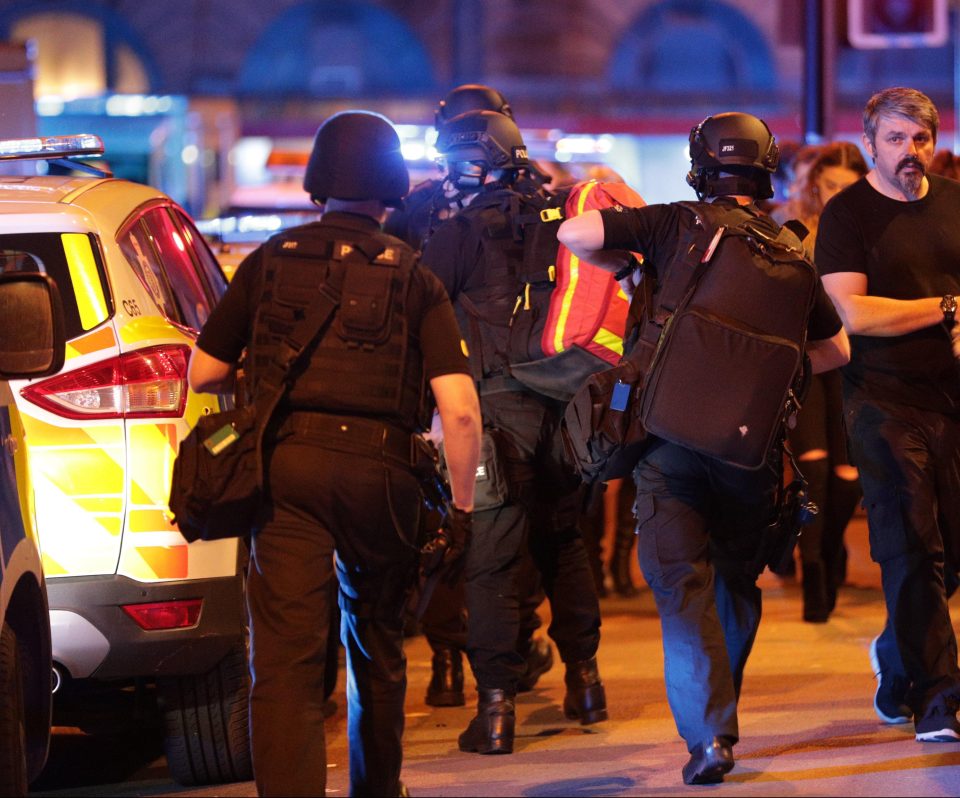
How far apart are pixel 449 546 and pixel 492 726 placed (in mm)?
1584

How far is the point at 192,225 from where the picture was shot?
6977 millimetres

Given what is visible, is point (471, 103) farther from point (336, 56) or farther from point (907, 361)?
point (336, 56)

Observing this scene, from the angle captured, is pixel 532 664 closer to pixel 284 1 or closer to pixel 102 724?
pixel 102 724

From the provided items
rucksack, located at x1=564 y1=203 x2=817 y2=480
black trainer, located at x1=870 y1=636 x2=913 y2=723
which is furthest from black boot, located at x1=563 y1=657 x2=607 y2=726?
rucksack, located at x1=564 y1=203 x2=817 y2=480

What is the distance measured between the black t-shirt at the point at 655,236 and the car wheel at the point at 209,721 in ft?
5.45

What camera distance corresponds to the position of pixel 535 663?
7348 mm

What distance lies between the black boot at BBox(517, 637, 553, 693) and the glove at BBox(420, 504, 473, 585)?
2.34m

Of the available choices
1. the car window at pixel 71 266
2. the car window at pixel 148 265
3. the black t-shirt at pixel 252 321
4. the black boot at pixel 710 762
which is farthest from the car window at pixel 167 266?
the black boot at pixel 710 762

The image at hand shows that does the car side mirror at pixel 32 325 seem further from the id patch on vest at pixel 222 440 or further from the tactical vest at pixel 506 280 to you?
the tactical vest at pixel 506 280

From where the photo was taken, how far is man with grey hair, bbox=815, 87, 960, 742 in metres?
5.99

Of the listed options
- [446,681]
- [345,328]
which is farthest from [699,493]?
[446,681]

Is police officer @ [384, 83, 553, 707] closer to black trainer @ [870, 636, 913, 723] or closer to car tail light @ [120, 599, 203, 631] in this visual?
black trainer @ [870, 636, 913, 723]

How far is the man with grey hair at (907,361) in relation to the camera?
5.99 metres

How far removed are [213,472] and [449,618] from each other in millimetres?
2691
